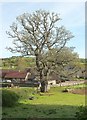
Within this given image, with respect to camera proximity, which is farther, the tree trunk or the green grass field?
the tree trunk

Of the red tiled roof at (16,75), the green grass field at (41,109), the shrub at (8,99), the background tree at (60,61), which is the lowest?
the green grass field at (41,109)

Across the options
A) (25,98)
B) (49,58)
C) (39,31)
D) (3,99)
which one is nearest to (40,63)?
(49,58)

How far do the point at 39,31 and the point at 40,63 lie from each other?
4572 mm

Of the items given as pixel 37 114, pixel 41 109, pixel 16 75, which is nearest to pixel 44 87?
pixel 41 109

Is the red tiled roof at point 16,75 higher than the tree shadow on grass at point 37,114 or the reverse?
higher

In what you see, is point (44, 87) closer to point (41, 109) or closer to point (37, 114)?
point (41, 109)

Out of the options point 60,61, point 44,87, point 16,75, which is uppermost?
point 60,61

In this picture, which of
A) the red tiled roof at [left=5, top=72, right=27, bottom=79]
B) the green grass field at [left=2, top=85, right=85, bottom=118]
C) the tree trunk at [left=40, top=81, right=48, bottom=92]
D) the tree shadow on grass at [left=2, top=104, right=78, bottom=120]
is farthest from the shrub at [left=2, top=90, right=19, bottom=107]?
the red tiled roof at [left=5, top=72, right=27, bottom=79]

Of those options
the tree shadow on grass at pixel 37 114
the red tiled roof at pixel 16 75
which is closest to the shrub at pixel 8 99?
the tree shadow on grass at pixel 37 114

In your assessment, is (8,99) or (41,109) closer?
(41,109)

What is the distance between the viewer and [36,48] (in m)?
43.1

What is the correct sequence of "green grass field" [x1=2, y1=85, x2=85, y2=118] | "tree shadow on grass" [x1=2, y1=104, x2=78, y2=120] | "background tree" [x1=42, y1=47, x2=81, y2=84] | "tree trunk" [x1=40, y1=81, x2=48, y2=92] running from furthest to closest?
"tree trunk" [x1=40, y1=81, x2=48, y2=92], "background tree" [x1=42, y1=47, x2=81, y2=84], "green grass field" [x1=2, y1=85, x2=85, y2=118], "tree shadow on grass" [x1=2, y1=104, x2=78, y2=120]

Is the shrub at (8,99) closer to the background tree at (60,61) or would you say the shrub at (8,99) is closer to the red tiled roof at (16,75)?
the background tree at (60,61)

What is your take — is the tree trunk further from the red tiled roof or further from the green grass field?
the red tiled roof
